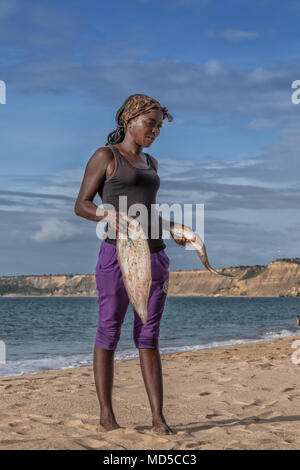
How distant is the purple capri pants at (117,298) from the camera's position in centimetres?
344

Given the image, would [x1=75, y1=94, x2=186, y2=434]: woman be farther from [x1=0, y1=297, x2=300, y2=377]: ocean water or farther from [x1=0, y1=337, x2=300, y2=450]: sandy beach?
[x1=0, y1=297, x2=300, y2=377]: ocean water

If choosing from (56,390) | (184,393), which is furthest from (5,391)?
(184,393)

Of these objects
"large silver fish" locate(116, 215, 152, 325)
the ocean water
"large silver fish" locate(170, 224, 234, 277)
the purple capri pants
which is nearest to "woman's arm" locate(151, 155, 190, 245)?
"large silver fish" locate(170, 224, 234, 277)

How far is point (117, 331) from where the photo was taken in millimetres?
3541

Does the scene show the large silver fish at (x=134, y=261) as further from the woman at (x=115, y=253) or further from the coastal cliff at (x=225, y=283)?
the coastal cliff at (x=225, y=283)

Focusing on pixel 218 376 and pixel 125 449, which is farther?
pixel 218 376

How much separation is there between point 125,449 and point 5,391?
10.6 feet

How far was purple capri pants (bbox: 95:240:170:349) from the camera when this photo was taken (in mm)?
3443

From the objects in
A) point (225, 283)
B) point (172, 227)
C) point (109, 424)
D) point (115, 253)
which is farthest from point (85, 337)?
point (225, 283)

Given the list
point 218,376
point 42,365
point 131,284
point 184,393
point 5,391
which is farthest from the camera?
point 42,365

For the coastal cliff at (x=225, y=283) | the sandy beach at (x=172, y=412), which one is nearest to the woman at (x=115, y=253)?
the sandy beach at (x=172, y=412)

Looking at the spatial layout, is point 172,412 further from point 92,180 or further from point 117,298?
point 92,180

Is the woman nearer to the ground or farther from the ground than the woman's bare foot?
farther from the ground
